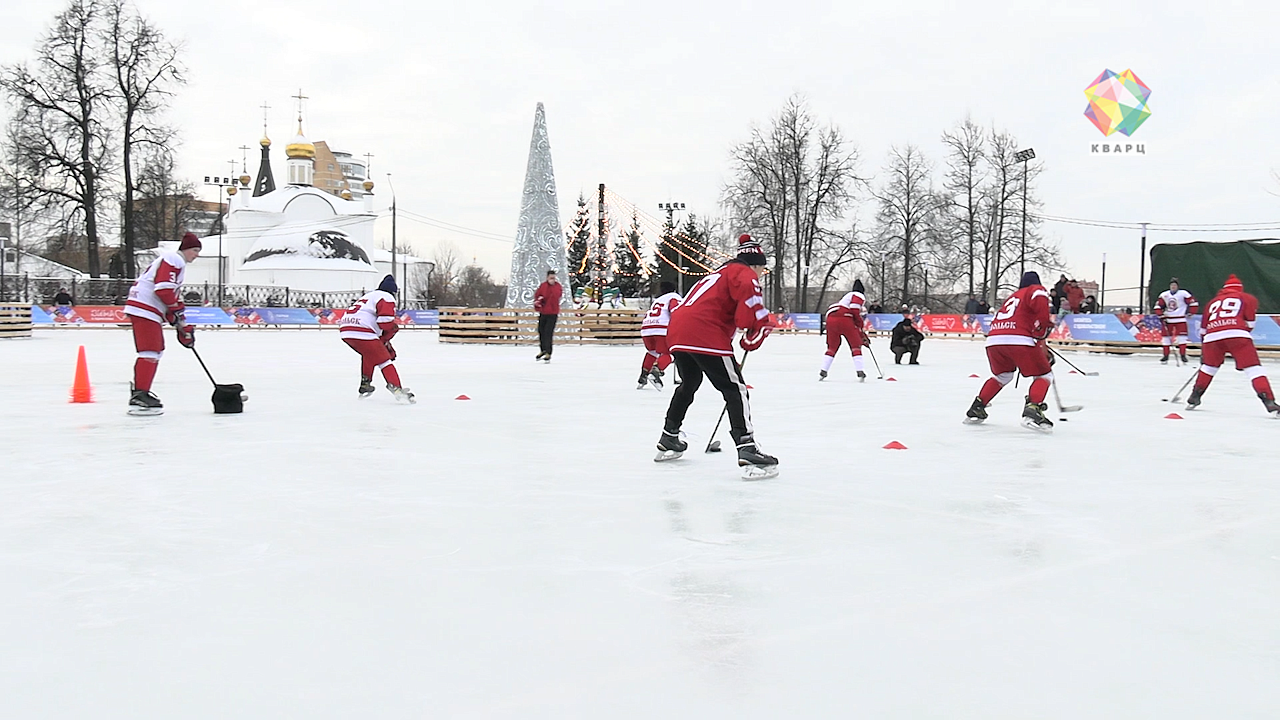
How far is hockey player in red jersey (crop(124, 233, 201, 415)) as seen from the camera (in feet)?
28.8

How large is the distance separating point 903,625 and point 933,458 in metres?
3.80

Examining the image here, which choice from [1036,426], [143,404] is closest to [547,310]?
[143,404]

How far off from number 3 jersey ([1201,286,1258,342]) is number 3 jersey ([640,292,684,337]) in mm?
5359

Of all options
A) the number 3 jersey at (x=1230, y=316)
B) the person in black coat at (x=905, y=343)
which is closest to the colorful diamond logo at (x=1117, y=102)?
the person in black coat at (x=905, y=343)

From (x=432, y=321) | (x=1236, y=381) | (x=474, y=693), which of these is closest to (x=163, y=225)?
(x=432, y=321)

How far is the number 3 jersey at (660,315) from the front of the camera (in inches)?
444

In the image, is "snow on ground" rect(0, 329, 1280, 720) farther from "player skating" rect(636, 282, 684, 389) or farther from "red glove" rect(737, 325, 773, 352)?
"player skating" rect(636, 282, 684, 389)

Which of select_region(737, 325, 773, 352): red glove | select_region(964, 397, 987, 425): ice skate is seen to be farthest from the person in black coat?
select_region(737, 325, 773, 352): red glove

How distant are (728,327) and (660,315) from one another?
5.29 m

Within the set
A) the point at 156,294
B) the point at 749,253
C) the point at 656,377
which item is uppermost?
the point at 749,253

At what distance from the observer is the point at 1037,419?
8281 mm

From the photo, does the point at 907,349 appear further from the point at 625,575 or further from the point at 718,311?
the point at 625,575

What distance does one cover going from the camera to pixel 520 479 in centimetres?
575

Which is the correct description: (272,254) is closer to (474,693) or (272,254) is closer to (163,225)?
(163,225)
